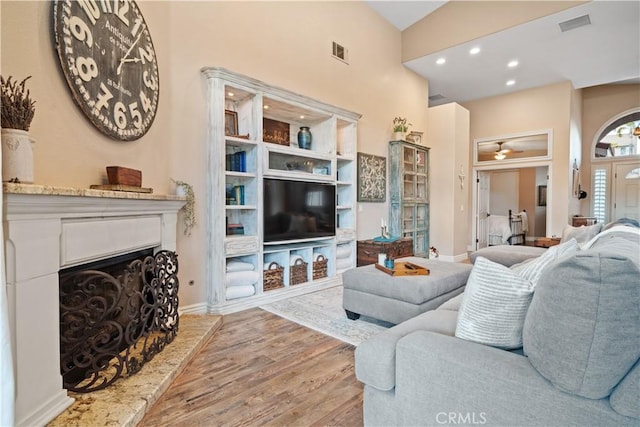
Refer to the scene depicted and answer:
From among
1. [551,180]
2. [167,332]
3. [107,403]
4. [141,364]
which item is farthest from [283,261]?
[551,180]

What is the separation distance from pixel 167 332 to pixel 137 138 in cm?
151

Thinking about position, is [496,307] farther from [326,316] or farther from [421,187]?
[421,187]

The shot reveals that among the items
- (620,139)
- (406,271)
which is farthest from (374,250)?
(620,139)

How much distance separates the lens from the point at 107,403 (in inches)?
65.9

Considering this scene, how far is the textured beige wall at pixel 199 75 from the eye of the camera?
1.81 metres

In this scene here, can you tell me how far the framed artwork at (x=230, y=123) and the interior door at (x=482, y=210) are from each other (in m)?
6.55

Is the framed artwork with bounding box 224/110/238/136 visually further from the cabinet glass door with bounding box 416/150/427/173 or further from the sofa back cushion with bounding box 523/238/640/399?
→ the cabinet glass door with bounding box 416/150/427/173

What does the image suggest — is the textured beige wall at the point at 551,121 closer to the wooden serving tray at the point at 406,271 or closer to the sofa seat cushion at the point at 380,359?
the wooden serving tray at the point at 406,271

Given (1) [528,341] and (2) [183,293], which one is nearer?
(1) [528,341]

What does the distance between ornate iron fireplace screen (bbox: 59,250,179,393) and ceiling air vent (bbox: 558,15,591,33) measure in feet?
20.4

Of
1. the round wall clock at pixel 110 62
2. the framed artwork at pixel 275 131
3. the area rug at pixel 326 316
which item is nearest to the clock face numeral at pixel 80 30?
the round wall clock at pixel 110 62

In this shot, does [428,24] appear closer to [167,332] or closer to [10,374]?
[167,332]

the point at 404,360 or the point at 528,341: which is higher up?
the point at 528,341

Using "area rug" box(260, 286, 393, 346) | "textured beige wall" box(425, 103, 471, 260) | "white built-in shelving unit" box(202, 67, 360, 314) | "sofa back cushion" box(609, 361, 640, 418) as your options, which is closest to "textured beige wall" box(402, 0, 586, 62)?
"textured beige wall" box(425, 103, 471, 260)
